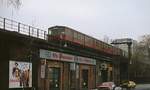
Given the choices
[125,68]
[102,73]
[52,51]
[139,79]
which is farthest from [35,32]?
[139,79]

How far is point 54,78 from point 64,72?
9.43ft

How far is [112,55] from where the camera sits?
275ft

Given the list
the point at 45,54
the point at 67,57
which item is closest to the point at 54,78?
the point at 45,54

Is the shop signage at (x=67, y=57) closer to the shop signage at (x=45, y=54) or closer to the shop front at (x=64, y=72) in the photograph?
the shop front at (x=64, y=72)

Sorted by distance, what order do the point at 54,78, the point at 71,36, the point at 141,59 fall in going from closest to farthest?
the point at 54,78 → the point at 71,36 → the point at 141,59

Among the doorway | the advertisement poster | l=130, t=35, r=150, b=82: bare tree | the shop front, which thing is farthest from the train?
l=130, t=35, r=150, b=82: bare tree

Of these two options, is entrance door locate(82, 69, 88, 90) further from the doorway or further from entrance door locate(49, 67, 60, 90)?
entrance door locate(49, 67, 60, 90)

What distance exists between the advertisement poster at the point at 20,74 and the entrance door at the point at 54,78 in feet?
19.2

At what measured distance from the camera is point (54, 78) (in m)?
46.3

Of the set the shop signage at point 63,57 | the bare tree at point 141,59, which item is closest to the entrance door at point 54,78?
the shop signage at point 63,57

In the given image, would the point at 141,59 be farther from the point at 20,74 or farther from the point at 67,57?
the point at 20,74

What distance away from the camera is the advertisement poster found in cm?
3586

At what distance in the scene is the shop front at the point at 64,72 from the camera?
4250cm

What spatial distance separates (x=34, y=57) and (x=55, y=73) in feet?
22.8
